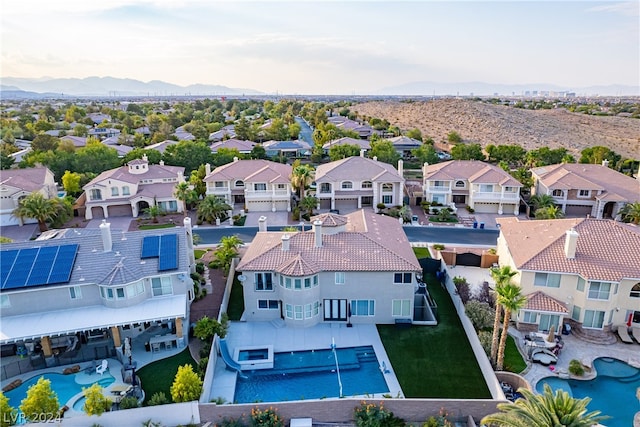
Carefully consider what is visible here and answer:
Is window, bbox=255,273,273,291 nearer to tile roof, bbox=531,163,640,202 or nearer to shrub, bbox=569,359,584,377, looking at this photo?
shrub, bbox=569,359,584,377

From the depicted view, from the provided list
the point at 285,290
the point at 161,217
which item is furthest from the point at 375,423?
the point at 161,217

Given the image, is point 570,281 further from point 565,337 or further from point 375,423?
point 375,423

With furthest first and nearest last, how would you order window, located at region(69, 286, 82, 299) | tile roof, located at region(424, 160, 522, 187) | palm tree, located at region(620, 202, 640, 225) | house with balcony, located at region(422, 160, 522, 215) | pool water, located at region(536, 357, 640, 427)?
tile roof, located at region(424, 160, 522, 187)
house with balcony, located at region(422, 160, 522, 215)
palm tree, located at region(620, 202, 640, 225)
window, located at region(69, 286, 82, 299)
pool water, located at region(536, 357, 640, 427)

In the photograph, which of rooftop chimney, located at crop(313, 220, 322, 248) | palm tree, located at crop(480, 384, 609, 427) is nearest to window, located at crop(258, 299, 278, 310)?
rooftop chimney, located at crop(313, 220, 322, 248)

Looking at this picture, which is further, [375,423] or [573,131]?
[573,131]

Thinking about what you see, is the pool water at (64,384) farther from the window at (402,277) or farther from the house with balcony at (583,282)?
the house with balcony at (583,282)

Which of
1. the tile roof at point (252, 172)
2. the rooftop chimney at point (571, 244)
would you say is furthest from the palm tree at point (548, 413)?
the tile roof at point (252, 172)
